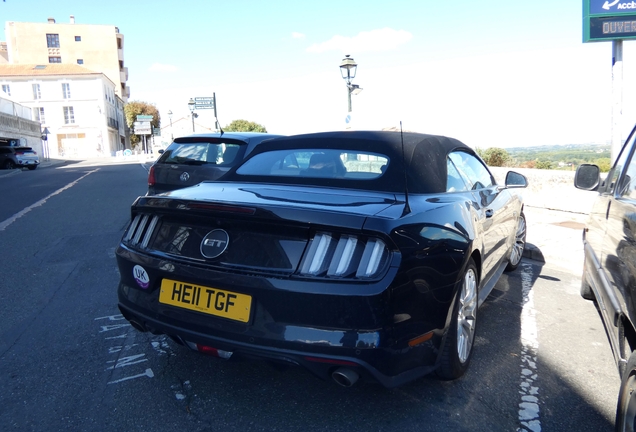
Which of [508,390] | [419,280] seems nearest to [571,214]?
[508,390]

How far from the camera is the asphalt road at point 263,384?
2.50 metres

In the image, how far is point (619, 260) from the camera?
2609 millimetres

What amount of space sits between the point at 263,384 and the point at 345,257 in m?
1.05

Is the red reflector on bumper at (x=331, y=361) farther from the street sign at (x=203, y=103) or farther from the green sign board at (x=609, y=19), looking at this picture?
the street sign at (x=203, y=103)

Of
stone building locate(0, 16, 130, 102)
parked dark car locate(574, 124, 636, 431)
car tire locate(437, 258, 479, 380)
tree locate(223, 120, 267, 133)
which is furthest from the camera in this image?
tree locate(223, 120, 267, 133)

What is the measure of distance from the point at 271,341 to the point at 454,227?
113cm

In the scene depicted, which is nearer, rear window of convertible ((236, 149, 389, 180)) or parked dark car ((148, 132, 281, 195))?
rear window of convertible ((236, 149, 389, 180))

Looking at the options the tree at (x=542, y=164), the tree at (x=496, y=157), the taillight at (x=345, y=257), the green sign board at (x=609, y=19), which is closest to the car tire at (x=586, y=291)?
the taillight at (x=345, y=257)

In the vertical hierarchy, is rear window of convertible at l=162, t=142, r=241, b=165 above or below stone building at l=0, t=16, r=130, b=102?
below

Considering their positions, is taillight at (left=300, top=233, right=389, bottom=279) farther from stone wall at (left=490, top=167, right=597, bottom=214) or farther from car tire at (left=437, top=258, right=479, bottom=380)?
stone wall at (left=490, top=167, right=597, bottom=214)

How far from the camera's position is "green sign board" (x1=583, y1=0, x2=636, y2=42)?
9.92 m

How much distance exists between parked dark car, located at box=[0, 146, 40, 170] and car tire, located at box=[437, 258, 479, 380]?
3379cm

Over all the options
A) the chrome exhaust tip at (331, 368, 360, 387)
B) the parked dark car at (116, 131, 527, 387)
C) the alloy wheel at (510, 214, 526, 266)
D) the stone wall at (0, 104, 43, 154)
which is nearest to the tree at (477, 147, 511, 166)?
the alloy wheel at (510, 214, 526, 266)

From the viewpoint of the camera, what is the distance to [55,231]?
7.78 meters
